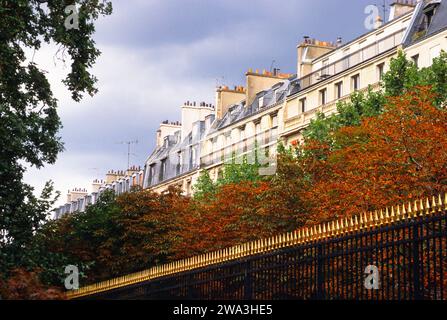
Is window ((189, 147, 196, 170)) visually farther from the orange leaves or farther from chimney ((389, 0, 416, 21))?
the orange leaves

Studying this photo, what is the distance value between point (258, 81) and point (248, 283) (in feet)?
211

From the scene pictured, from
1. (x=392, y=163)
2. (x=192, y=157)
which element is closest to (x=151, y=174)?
(x=192, y=157)

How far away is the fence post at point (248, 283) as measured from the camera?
16859 millimetres

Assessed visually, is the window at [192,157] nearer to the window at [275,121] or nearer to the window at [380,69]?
the window at [275,121]

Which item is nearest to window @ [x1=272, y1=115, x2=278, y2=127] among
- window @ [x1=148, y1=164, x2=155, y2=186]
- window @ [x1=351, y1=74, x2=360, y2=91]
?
window @ [x1=351, y1=74, x2=360, y2=91]

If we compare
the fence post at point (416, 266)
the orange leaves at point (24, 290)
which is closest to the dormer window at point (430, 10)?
the orange leaves at point (24, 290)

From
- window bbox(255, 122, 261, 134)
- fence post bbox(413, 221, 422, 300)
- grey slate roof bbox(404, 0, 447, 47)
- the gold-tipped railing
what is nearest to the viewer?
fence post bbox(413, 221, 422, 300)

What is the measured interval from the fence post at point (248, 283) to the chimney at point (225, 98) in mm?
68587

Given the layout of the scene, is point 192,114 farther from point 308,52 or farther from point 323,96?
point 323,96

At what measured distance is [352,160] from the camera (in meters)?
37.2

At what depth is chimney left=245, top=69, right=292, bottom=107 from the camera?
3150 inches

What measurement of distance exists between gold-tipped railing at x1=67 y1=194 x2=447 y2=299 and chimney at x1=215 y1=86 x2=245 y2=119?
6272cm

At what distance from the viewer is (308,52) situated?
7156 centimetres
